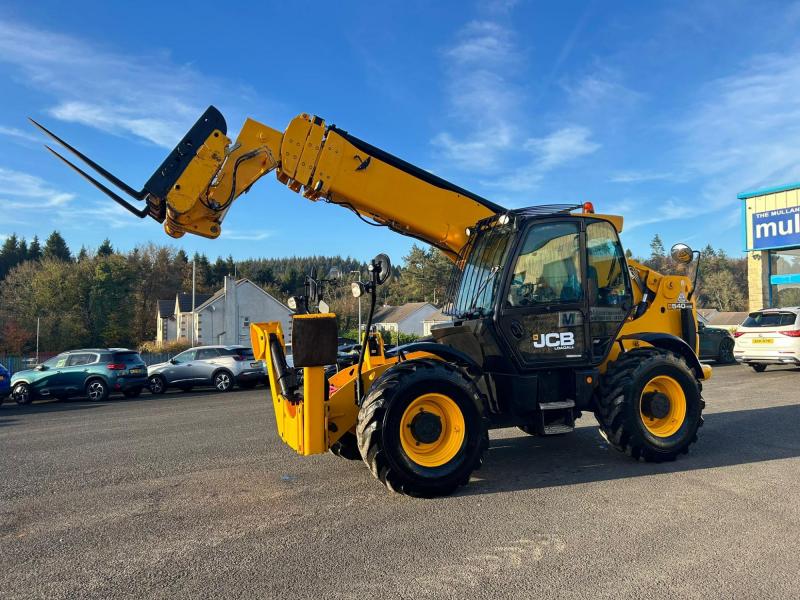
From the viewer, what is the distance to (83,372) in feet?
54.1

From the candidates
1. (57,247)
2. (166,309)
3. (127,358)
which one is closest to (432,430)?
(127,358)

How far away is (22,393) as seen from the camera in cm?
1603

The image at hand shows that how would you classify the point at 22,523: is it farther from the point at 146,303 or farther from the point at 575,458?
the point at 146,303

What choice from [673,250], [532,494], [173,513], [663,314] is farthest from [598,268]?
[173,513]

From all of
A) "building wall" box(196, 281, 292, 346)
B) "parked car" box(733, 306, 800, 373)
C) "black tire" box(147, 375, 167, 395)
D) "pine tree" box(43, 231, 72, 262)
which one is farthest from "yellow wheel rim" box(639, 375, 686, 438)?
"pine tree" box(43, 231, 72, 262)

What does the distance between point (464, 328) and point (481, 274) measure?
65 centimetres

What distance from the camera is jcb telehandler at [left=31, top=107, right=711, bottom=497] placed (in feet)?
17.4

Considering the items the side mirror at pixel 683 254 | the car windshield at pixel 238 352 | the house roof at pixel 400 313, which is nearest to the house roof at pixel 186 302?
the house roof at pixel 400 313

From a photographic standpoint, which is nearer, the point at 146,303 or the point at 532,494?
the point at 532,494

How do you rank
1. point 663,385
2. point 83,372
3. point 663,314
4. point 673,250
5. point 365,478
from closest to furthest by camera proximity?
1. point 365,478
2. point 663,385
3. point 663,314
4. point 673,250
5. point 83,372

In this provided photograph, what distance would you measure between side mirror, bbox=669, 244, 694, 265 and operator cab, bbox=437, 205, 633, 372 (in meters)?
1.30

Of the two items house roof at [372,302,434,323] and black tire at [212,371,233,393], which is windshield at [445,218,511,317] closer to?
black tire at [212,371,233,393]

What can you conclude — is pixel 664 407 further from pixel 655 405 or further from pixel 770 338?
pixel 770 338

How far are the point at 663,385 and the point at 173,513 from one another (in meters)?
5.26
